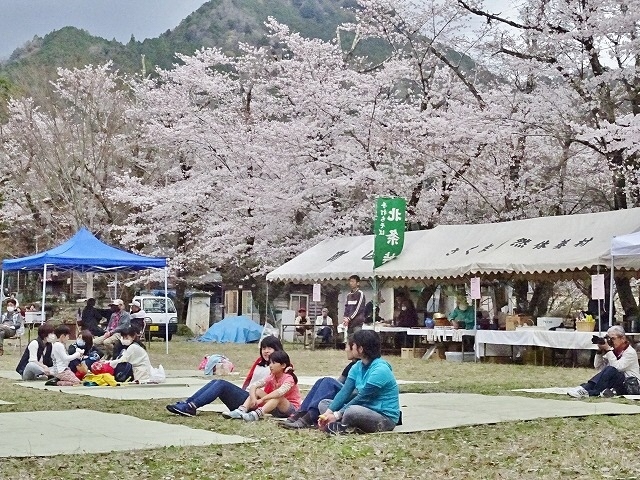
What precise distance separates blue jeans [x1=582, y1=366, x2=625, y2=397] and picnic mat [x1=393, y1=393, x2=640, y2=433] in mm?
667

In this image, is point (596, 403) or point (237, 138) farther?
point (237, 138)

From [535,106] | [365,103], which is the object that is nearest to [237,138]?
[365,103]

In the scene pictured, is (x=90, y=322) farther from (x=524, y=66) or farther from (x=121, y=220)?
(x=121, y=220)

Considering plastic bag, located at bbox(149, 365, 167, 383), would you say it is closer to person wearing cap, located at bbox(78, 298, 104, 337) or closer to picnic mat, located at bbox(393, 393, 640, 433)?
picnic mat, located at bbox(393, 393, 640, 433)

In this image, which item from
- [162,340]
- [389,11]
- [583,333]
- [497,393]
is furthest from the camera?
[162,340]

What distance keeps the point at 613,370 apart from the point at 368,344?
4.28 metres

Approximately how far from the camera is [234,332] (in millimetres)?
26609

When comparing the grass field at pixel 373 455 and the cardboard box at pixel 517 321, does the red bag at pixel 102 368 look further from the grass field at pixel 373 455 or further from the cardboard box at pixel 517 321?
the cardboard box at pixel 517 321

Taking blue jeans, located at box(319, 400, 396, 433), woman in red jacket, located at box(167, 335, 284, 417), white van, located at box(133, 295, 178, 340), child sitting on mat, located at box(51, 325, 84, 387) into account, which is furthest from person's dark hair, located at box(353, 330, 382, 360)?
white van, located at box(133, 295, 178, 340)

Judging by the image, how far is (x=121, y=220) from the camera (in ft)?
106

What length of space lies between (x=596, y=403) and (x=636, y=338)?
6367mm

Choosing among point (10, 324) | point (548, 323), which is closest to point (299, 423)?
point (548, 323)

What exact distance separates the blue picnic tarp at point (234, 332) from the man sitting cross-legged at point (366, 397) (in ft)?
61.4

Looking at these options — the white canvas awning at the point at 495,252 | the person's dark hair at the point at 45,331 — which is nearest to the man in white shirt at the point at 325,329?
the white canvas awning at the point at 495,252
